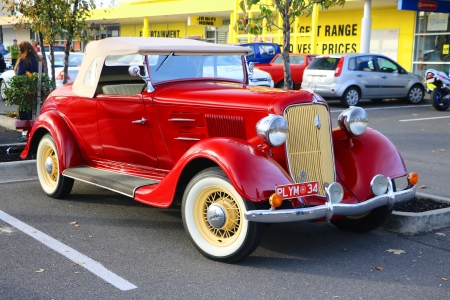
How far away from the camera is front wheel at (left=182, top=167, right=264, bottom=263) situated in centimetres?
479

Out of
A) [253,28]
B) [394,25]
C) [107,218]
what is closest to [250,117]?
[107,218]

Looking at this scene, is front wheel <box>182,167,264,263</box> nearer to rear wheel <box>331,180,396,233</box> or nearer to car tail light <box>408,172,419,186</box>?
rear wheel <box>331,180,396,233</box>

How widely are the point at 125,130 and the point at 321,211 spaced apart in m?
2.37

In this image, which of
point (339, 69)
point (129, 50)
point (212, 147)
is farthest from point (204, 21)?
point (212, 147)

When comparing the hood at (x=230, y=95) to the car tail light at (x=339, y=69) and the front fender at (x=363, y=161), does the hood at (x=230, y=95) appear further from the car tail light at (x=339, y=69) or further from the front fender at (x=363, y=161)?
the car tail light at (x=339, y=69)

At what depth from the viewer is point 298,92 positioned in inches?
209

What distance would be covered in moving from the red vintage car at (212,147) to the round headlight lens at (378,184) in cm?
1

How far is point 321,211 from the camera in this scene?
478cm

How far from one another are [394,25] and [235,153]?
2158cm

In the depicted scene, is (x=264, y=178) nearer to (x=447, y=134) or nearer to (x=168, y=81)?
(x=168, y=81)

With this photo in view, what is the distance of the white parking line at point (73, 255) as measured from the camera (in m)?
4.49

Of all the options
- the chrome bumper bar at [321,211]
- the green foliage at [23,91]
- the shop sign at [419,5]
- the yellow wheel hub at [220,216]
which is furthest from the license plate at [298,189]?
the shop sign at [419,5]

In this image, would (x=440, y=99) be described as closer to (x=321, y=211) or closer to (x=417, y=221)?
(x=417, y=221)

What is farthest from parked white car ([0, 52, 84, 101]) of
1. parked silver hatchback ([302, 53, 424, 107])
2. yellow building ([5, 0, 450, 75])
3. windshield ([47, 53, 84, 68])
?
parked silver hatchback ([302, 53, 424, 107])
